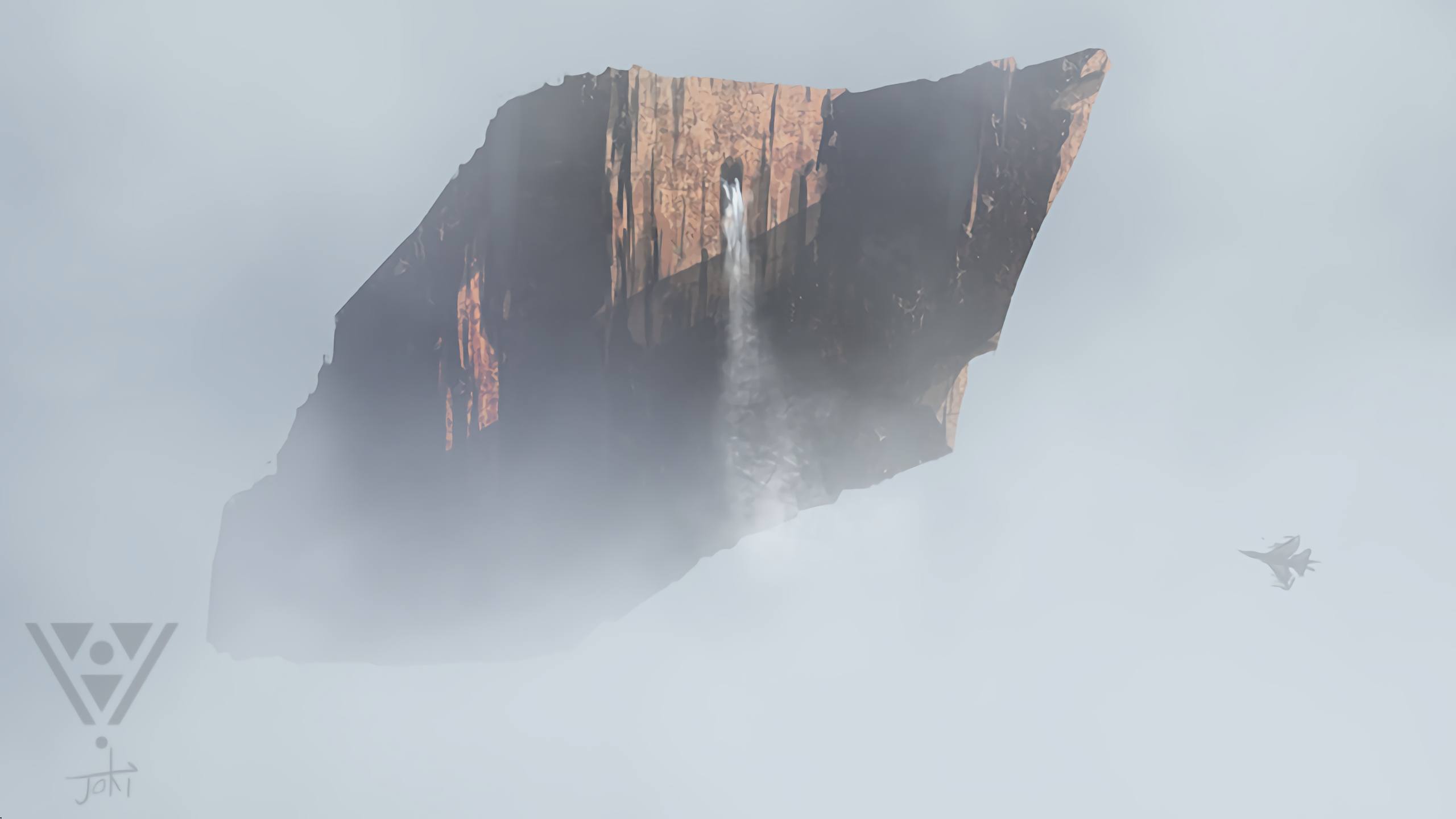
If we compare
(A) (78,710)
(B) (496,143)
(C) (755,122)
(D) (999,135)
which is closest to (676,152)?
(C) (755,122)

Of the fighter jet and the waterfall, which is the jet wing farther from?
the waterfall

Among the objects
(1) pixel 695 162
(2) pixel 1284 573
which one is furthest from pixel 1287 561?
(1) pixel 695 162

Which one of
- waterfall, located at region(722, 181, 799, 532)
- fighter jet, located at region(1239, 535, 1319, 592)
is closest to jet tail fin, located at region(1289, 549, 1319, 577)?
fighter jet, located at region(1239, 535, 1319, 592)

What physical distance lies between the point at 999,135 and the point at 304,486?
558 centimetres

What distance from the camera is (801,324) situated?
5266 mm

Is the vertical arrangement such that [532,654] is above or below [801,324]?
below

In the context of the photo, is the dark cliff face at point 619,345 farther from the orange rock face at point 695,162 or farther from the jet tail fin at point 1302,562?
the jet tail fin at point 1302,562

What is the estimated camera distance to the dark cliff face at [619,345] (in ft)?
16.4

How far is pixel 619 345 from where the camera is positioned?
5.14 m

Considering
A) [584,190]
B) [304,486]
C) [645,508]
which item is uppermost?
[584,190]

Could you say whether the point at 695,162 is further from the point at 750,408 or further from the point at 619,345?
the point at 750,408

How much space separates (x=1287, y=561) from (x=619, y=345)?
4.95 metres

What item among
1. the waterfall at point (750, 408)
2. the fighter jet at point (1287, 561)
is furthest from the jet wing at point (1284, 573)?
the waterfall at point (750, 408)

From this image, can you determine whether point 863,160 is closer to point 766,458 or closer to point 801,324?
point 801,324
